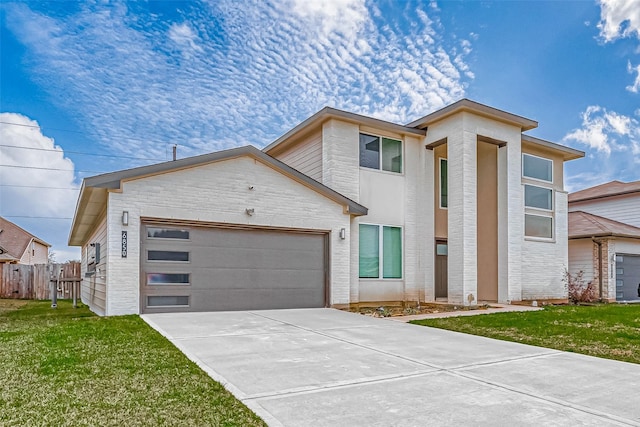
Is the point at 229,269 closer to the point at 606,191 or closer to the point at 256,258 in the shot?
the point at 256,258

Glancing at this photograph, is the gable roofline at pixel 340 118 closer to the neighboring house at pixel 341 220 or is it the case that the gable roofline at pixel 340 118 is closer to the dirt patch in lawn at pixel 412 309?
the neighboring house at pixel 341 220

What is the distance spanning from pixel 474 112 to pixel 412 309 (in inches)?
231

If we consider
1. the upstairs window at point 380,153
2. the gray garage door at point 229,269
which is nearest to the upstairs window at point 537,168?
the upstairs window at point 380,153

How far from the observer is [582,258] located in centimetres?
1756

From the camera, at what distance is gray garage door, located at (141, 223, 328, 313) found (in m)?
9.96

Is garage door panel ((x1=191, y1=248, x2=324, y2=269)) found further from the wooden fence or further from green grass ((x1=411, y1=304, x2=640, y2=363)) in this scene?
the wooden fence

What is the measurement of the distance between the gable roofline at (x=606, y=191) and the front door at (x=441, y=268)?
12.1 m

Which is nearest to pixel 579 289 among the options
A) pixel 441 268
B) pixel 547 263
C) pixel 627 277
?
pixel 547 263

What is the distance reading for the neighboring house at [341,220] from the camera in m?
9.95

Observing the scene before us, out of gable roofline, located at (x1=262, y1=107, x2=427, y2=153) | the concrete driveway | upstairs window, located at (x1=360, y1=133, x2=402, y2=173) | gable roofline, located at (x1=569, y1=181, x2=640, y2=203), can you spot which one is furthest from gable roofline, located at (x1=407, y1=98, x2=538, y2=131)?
gable roofline, located at (x1=569, y1=181, x2=640, y2=203)

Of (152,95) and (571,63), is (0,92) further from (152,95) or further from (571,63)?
(571,63)

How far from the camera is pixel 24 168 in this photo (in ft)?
81.4

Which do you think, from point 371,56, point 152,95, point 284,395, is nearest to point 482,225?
point 371,56

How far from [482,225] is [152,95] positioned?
15.7 metres
